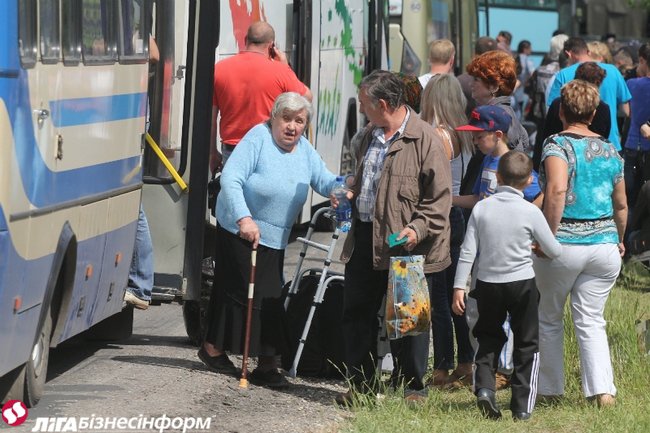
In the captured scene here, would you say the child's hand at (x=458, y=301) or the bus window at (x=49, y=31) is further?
the child's hand at (x=458, y=301)

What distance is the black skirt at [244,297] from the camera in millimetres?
8781

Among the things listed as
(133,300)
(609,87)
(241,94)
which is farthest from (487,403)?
(609,87)

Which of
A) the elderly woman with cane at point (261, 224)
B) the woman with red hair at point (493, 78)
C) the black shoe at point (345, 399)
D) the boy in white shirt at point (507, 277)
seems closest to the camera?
the boy in white shirt at point (507, 277)

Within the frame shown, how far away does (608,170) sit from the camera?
26.9ft

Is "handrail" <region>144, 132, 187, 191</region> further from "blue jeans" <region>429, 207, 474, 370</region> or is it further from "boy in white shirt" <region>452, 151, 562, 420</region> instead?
"boy in white shirt" <region>452, 151, 562, 420</region>

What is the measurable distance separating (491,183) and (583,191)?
57 cm

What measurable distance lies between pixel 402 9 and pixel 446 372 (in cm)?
1507

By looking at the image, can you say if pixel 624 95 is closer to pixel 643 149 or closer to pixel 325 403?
pixel 643 149

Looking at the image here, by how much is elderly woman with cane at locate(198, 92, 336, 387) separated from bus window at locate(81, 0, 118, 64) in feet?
2.94

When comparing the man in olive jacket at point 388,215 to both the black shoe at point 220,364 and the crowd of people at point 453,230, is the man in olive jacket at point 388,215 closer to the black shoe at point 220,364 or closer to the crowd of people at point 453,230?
the crowd of people at point 453,230

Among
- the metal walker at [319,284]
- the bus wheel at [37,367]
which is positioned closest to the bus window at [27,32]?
the bus wheel at [37,367]

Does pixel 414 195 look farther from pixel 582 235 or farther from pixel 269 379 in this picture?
pixel 269 379

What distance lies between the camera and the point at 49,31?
23.9ft

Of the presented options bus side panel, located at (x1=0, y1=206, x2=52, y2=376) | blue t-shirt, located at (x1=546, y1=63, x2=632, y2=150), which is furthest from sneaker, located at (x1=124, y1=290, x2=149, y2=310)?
blue t-shirt, located at (x1=546, y1=63, x2=632, y2=150)
